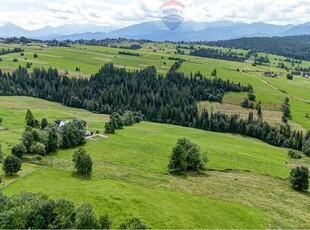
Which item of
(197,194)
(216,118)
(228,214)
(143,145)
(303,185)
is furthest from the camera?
(216,118)

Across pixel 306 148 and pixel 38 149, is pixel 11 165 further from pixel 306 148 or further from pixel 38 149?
pixel 306 148

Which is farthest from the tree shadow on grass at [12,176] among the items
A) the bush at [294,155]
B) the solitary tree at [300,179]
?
the bush at [294,155]

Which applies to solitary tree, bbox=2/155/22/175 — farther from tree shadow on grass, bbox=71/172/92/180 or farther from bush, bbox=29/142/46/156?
bush, bbox=29/142/46/156

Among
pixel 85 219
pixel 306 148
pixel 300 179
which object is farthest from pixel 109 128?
pixel 85 219

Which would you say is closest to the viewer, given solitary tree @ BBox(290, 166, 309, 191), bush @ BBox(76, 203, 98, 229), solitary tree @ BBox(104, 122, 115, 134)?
bush @ BBox(76, 203, 98, 229)

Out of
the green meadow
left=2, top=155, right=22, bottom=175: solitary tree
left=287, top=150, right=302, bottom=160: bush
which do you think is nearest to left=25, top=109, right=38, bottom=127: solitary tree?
the green meadow

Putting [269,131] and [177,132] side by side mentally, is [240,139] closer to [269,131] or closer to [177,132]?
[269,131]

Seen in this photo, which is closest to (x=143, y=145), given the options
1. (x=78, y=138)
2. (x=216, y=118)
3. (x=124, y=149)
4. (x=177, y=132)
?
(x=124, y=149)
